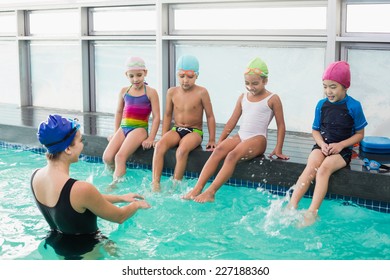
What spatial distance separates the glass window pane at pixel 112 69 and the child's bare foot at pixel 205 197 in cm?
356

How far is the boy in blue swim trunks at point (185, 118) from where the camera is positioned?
6043 mm

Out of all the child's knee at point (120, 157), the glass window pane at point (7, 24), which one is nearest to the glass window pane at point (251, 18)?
the child's knee at point (120, 157)

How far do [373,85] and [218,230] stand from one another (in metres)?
3.05

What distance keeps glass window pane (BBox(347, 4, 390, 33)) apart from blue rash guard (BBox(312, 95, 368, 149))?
1715mm

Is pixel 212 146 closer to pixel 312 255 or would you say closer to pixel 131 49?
pixel 312 255

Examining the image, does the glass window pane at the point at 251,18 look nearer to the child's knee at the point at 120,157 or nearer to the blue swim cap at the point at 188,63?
the blue swim cap at the point at 188,63

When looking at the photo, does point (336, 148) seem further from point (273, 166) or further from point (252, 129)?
point (252, 129)

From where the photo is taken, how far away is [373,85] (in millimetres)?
6855

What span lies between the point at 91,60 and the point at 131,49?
31.4 inches

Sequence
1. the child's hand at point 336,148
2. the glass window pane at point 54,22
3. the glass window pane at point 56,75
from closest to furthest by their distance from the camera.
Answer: the child's hand at point 336,148, the glass window pane at point 54,22, the glass window pane at point 56,75

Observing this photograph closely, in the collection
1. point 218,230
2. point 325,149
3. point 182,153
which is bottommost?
point 218,230

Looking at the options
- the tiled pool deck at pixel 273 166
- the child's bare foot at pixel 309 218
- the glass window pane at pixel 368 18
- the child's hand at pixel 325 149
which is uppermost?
the glass window pane at pixel 368 18

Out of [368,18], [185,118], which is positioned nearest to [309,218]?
[185,118]
